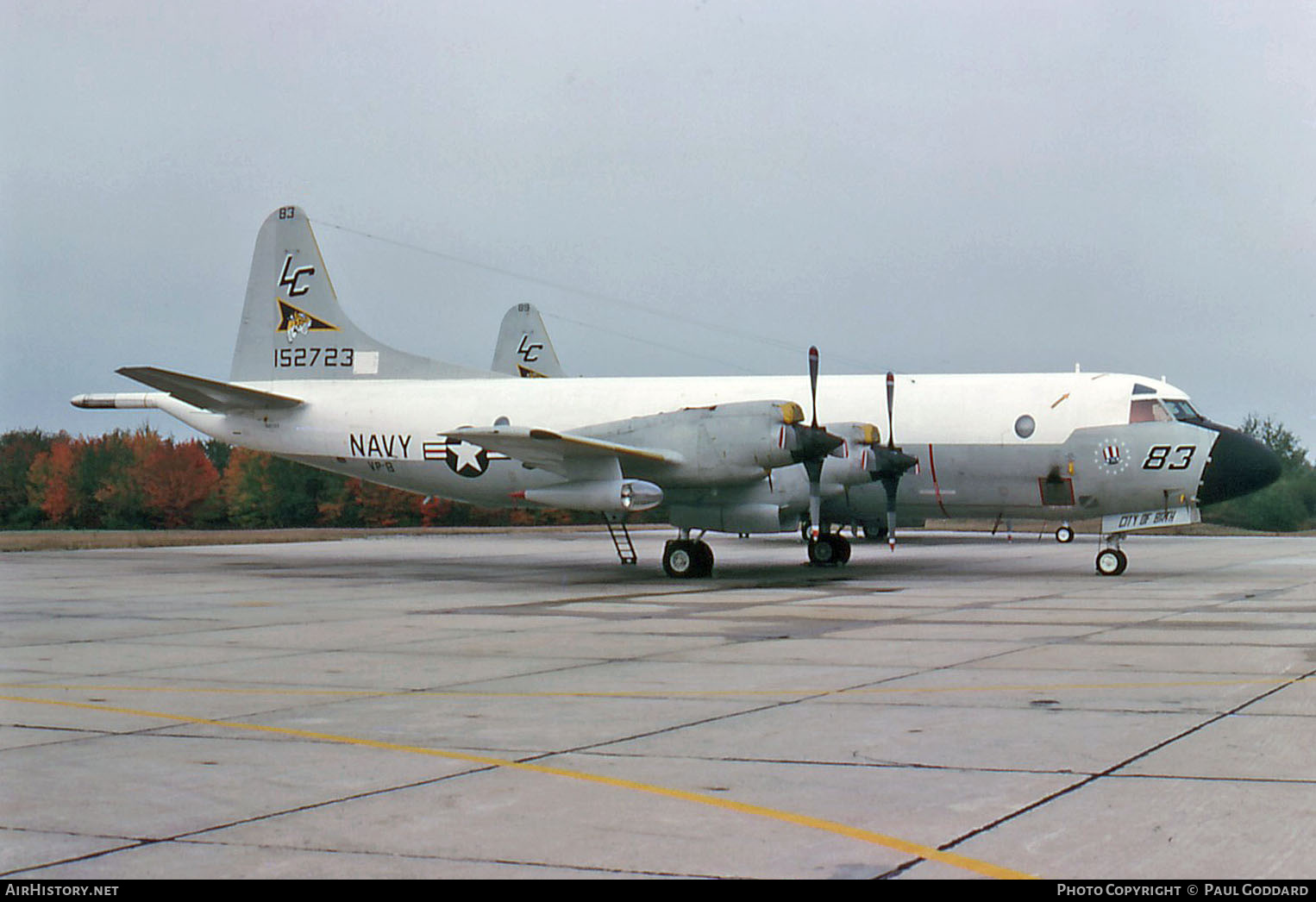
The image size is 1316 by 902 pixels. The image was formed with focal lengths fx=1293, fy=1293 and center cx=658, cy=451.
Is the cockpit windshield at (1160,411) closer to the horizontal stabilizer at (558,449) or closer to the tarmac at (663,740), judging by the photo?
the tarmac at (663,740)

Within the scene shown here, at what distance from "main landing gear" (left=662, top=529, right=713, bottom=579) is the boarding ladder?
1.34 meters

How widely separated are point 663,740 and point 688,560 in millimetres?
17136

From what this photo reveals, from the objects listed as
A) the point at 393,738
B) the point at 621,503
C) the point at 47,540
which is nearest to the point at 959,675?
the point at 393,738

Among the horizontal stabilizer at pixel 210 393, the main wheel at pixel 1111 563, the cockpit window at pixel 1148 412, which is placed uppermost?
the horizontal stabilizer at pixel 210 393

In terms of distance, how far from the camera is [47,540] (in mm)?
43125

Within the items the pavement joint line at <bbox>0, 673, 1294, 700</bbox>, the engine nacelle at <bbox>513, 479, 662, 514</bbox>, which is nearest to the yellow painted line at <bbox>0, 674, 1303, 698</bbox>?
the pavement joint line at <bbox>0, 673, 1294, 700</bbox>

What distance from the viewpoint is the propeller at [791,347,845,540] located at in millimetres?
24281

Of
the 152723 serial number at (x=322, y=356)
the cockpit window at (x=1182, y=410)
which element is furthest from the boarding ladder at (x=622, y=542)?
the cockpit window at (x=1182, y=410)

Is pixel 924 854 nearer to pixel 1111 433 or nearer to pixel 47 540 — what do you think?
pixel 1111 433

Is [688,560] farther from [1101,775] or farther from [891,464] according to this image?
[1101,775]

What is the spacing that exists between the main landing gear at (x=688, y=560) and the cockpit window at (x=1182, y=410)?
9.64m

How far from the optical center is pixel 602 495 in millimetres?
24719

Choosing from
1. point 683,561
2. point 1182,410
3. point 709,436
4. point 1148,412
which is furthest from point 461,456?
point 1182,410

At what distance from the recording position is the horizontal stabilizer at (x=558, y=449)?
78.1ft
